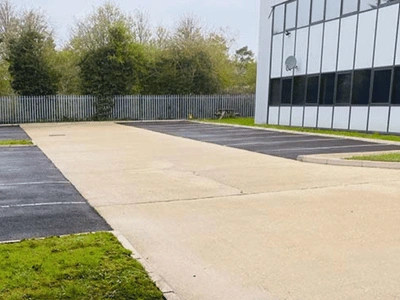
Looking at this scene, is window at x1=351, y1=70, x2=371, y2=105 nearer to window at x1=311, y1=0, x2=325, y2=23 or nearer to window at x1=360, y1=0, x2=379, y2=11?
window at x1=360, y1=0, x2=379, y2=11

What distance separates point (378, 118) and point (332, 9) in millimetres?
5562

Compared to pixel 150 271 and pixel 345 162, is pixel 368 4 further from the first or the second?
pixel 150 271

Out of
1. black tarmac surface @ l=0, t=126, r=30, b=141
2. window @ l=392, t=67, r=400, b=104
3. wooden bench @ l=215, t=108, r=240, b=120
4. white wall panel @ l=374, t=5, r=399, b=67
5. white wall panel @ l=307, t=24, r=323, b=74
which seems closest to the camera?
window @ l=392, t=67, r=400, b=104

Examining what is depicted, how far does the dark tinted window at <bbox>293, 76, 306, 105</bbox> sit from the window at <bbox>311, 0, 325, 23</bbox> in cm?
275

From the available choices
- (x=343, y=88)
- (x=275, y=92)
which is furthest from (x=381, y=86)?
(x=275, y=92)

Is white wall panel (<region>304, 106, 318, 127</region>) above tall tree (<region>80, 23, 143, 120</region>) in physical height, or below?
below

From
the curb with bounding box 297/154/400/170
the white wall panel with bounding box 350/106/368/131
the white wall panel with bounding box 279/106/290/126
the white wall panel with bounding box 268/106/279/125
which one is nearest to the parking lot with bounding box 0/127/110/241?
the curb with bounding box 297/154/400/170

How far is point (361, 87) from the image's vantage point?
17.0 meters

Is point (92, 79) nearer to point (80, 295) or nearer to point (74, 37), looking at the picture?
point (74, 37)

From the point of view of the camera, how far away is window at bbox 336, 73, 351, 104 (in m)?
17.7

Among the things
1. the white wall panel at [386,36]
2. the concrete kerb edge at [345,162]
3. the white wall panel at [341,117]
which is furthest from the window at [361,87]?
the concrete kerb edge at [345,162]

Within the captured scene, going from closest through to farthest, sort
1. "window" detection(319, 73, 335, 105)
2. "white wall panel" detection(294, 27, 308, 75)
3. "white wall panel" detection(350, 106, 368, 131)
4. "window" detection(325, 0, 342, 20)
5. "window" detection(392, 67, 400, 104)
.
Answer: "window" detection(392, 67, 400, 104) → "white wall panel" detection(350, 106, 368, 131) → "window" detection(325, 0, 342, 20) → "window" detection(319, 73, 335, 105) → "white wall panel" detection(294, 27, 308, 75)

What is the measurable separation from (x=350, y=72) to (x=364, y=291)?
15837mm

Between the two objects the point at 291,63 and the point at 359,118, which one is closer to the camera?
the point at 359,118
